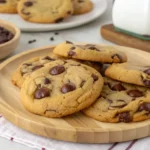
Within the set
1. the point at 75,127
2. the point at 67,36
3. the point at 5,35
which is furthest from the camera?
the point at 67,36

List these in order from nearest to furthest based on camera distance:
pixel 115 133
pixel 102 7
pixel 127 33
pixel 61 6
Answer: pixel 115 133 < pixel 127 33 < pixel 61 6 < pixel 102 7

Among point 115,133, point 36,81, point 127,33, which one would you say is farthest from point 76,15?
point 115,133

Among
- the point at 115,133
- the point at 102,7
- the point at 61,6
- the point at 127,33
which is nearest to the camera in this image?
the point at 115,133

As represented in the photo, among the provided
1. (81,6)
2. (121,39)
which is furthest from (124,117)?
(81,6)

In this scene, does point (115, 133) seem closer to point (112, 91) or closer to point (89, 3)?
point (112, 91)

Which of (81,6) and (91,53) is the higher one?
(91,53)

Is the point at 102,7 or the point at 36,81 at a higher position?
the point at 36,81

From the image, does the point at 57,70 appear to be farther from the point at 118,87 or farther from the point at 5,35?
the point at 5,35
